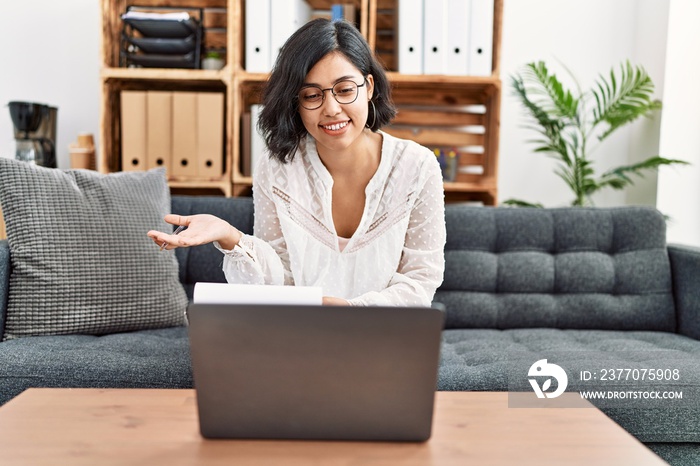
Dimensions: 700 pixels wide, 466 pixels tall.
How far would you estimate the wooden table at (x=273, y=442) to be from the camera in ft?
2.29

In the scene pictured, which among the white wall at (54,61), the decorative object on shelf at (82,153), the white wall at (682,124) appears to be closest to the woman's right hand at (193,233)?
the decorative object on shelf at (82,153)

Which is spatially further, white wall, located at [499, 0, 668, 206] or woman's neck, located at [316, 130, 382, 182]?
white wall, located at [499, 0, 668, 206]

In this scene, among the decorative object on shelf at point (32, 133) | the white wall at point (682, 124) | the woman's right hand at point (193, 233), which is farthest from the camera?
the white wall at point (682, 124)

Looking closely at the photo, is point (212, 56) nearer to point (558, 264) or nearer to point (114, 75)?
point (114, 75)

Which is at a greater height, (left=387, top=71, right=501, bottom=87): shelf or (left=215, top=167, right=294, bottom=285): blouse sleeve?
(left=387, top=71, right=501, bottom=87): shelf

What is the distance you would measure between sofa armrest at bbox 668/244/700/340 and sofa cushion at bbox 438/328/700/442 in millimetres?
60

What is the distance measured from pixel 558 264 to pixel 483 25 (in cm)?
95

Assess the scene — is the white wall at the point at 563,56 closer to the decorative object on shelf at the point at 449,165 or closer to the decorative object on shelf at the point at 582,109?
the decorative object on shelf at the point at 582,109

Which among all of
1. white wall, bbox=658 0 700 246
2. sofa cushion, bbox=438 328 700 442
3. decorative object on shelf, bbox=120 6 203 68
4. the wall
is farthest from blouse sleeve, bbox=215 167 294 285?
white wall, bbox=658 0 700 246

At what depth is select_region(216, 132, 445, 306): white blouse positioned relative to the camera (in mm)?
1480

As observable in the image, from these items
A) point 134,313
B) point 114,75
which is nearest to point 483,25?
point 114,75

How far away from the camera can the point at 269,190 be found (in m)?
1.54

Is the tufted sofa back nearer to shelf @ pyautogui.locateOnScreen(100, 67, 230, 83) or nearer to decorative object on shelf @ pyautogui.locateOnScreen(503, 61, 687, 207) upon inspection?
decorative object on shelf @ pyautogui.locateOnScreen(503, 61, 687, 207)

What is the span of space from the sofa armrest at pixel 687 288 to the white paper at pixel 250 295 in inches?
62.7
